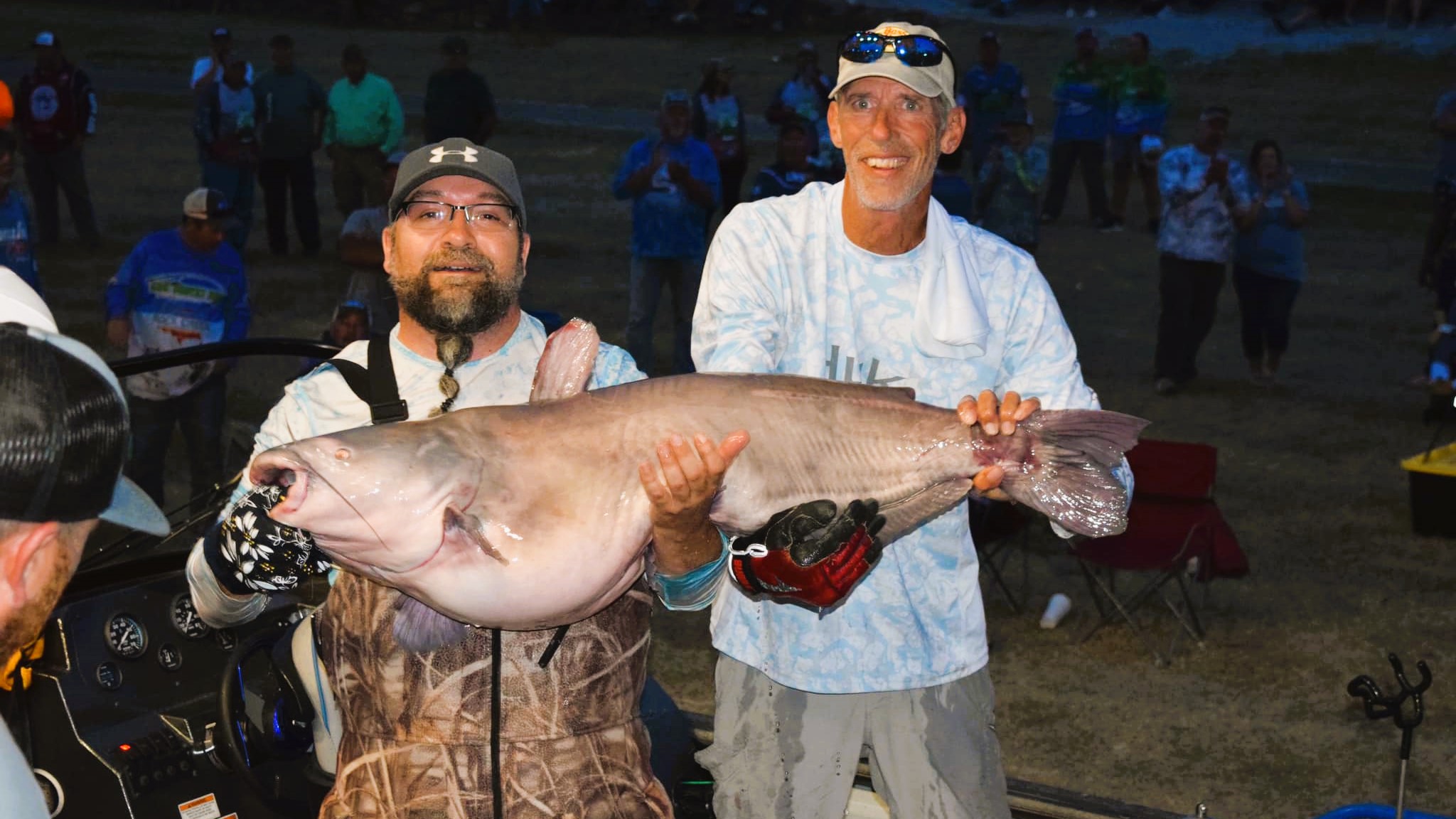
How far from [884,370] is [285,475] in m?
1.51

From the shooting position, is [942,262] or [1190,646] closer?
[942,262]

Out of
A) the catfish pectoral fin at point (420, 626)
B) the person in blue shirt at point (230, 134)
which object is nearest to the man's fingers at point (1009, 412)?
the catfish pectoral fin at point (420, 626)

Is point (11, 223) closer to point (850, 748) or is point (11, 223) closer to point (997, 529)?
point (997, 529)

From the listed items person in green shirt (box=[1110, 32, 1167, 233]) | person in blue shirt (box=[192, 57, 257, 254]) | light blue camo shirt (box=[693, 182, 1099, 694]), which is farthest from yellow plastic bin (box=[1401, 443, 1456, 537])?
person in blue shirt (box=[192, 57, 257, 254])

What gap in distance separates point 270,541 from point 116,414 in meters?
1.25

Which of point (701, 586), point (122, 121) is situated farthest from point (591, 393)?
point (122, 121)

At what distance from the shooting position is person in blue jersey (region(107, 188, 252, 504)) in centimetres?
931

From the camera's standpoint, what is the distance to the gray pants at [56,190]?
60.5 ft

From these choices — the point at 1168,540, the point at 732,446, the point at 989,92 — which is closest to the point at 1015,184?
the point at 989,92

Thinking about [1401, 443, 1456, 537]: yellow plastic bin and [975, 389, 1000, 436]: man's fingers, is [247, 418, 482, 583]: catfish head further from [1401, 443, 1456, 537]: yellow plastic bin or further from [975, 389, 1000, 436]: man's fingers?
[1401, 443, 1456, 537]: yellow plastic bin

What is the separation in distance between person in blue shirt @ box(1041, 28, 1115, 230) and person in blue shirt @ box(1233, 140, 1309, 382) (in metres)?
7.33

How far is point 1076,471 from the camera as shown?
3.54m

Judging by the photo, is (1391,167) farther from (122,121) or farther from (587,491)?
(587,491)

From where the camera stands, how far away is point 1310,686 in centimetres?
795
